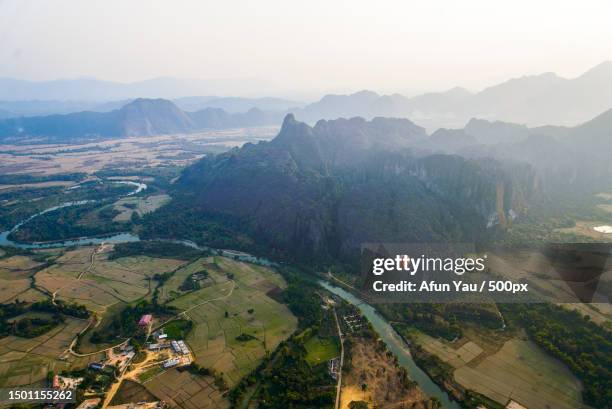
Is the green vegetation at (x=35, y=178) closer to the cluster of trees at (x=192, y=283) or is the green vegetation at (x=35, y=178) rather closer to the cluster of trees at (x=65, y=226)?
the cluster of trees at (x=65, y=226)

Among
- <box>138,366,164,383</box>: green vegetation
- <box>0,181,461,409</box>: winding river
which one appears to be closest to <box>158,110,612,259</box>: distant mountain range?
<box>0,181,461,409</box>: winding river

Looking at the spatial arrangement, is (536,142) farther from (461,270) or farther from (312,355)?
(312,355)

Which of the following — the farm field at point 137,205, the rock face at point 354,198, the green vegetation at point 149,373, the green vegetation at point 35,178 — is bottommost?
the green vegetation at point 149,373

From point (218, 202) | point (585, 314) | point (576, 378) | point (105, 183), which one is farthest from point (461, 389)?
point (105, 183)

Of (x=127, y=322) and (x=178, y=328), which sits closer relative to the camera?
(x=178, y=328)

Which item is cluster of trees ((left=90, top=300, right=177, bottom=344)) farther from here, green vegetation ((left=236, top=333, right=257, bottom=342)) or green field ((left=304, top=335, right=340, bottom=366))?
green field ((left=304, top=335, right=340, bottom=366))

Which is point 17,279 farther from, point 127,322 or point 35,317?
point 127,322

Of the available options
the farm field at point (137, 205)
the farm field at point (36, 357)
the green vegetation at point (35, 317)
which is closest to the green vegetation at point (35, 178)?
the farm field at point (137, 205)


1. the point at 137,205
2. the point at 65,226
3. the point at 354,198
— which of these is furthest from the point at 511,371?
the point at 137,205
